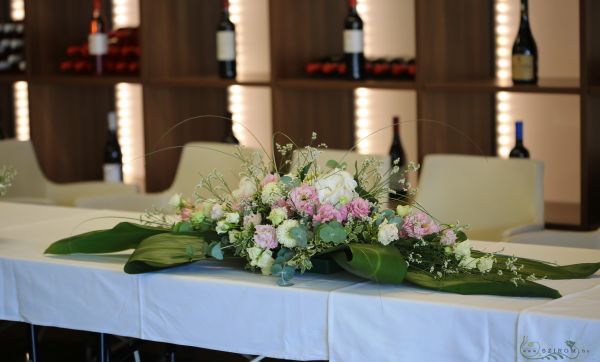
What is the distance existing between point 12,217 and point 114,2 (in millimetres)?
2369

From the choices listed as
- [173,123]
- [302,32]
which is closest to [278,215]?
[302,32]

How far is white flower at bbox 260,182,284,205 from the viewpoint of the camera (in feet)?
8.28

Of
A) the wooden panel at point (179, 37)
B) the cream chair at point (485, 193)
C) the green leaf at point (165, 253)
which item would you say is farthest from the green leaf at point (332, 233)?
the wooden panel at point (179, 37)

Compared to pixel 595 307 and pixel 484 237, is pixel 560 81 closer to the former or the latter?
pixel 484 237

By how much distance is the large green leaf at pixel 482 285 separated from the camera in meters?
2.31

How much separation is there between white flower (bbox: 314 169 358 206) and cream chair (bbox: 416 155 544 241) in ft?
3.89

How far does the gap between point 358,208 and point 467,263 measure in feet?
0.89

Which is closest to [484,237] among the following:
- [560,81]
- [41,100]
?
[560,81]

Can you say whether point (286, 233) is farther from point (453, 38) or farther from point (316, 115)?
point (316, 115)

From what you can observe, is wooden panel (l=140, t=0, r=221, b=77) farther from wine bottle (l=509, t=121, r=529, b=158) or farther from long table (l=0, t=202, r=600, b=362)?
long table (l=0, t=202, r=600, b=362)

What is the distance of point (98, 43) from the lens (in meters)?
5.23

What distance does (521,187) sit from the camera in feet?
12.1

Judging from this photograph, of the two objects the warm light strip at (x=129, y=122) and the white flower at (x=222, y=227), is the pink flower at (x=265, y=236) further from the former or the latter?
the warm light strip at (x=129, y=122)

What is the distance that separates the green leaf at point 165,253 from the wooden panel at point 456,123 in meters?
1.92
